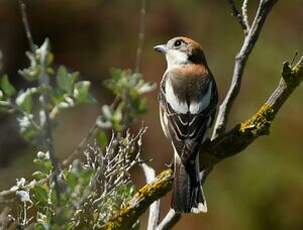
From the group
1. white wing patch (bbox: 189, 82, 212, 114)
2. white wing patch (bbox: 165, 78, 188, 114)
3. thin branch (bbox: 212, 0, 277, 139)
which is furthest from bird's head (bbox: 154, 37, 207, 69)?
thin branch (bbox: 212, 0, 277, 139)

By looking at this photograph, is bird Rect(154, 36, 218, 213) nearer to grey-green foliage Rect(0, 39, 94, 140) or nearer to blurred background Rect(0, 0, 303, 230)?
grey-green foliage Rect(0, 39, 94, 140)

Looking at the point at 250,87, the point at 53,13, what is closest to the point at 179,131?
the point at 250,87

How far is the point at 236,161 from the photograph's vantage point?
10.5 meters

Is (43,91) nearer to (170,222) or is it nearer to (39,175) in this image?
(39,175)

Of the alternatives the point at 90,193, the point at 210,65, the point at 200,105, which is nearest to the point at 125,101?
the point at 90,193

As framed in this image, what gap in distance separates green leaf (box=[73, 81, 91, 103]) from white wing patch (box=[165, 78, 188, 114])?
2.21m

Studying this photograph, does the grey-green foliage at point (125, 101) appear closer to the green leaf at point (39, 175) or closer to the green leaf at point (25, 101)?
the green leaf at point (25, 101)

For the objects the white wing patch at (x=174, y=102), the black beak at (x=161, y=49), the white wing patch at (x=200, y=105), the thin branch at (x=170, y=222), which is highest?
the black beak at (x=161, y=49)

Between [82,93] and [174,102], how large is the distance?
2.32m

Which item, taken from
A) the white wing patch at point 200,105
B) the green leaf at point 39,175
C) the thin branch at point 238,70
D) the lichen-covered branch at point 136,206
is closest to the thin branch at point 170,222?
the lichen-covered branch at point 136,206

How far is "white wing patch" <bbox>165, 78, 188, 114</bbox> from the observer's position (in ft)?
15.0

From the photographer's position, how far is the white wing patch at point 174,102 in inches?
180

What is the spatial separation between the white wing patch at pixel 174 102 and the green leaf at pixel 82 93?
2.21 m

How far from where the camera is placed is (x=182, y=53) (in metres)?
5.45
